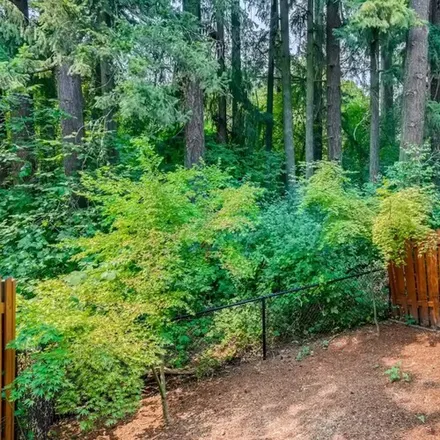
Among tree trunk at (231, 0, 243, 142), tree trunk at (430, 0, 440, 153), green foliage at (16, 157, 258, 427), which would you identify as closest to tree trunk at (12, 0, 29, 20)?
green foliage at (16, 157, 258, 427)

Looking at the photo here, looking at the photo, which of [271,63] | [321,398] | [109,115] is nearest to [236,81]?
[271,63]

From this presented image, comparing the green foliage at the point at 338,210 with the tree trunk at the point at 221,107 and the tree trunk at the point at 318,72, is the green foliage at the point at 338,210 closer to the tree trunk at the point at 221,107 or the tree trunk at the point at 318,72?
the tree trunk at the point at 221,107

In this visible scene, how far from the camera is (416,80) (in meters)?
6.64

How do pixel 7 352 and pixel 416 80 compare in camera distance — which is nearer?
pixel 7 352

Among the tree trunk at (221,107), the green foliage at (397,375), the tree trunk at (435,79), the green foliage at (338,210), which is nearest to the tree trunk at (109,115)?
the green foliage at (338,210)

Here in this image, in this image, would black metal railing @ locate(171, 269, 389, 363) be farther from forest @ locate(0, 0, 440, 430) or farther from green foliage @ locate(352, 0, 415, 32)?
green foliage @ locate(352, 0, 415, 32)

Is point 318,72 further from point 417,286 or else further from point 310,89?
point 417,286

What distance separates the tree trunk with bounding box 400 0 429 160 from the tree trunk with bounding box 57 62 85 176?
5766 millimetres

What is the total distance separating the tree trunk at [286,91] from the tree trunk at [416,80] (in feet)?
15.6

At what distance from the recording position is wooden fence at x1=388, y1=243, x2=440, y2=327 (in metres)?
4.31

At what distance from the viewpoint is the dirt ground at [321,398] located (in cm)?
281

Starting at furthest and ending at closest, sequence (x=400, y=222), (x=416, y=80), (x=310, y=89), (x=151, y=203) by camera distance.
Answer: (x=310, y=89) → (x=416, y=80) → (x=400, y=222) → (x=151, y=203)

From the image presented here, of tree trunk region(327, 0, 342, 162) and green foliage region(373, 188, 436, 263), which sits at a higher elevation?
tree trunk region(327, 0, 342, 162)

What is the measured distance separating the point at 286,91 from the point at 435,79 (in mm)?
4006
